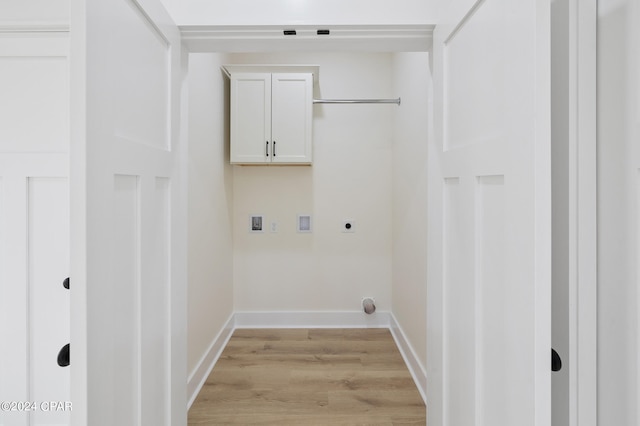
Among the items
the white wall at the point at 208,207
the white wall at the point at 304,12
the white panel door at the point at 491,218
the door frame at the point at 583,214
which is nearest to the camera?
the white panel door at the point at 491,218

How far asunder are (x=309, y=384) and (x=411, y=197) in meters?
1.37

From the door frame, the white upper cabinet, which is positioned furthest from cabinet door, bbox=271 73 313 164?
the door frame

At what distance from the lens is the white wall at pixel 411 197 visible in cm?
238

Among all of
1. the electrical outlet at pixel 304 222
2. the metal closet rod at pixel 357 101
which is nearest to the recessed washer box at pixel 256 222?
the electrical outlet at pixel 304 222

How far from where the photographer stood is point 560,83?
0.89 m

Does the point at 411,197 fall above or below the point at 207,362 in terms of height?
above

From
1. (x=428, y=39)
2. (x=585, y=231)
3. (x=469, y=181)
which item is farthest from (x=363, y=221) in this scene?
(x=585, y=231)

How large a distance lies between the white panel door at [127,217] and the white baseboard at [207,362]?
2.79ft

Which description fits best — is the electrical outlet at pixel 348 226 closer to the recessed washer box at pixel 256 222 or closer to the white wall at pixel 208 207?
the recessed washer box at pixel 256 222

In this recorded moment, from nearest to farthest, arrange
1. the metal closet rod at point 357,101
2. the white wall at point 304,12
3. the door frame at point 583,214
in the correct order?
the door frame at point 583,214 < the white wall at point 304,12 < the metal closet rod at point 357,101

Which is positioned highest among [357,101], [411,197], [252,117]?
[357,101]

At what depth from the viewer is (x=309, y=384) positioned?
7.84ft
